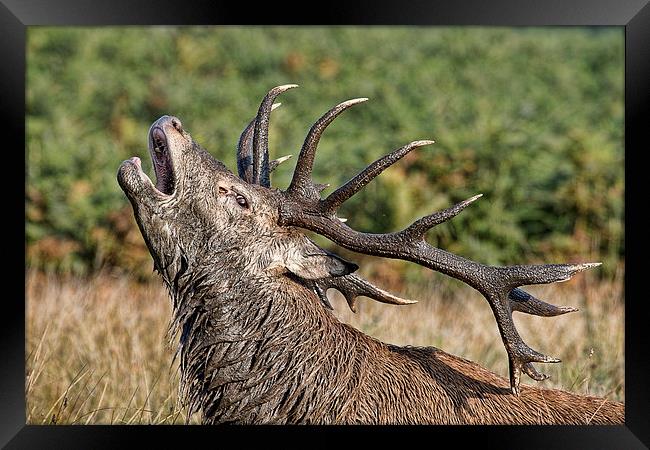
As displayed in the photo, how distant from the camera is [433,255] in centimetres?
502

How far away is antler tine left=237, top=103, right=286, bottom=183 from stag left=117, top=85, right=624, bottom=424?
0.94 ft

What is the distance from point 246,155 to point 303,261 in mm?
793

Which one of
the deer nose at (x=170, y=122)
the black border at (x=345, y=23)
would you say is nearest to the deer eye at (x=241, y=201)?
the deer nose at (x=170, y=122)

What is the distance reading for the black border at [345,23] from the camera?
191 inches

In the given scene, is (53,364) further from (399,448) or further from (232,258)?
(399,448)

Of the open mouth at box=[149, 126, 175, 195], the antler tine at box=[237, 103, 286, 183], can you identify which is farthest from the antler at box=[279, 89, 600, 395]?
the open mouth at box=[149, 126, 175, 195]

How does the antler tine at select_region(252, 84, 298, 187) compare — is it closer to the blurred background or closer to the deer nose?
the deer nose

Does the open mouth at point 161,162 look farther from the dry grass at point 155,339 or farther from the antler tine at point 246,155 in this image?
the dry grass at point 155,339

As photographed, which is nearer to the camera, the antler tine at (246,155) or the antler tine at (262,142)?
the antler tine at (262,142)

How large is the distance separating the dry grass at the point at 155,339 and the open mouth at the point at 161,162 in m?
1.35

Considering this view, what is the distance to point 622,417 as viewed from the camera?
534 cm
